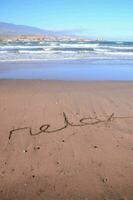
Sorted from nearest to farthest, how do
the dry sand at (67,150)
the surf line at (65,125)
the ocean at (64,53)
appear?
the dry sand at (67,150)
the surf line at (65,125)
the ocean at (64,53)

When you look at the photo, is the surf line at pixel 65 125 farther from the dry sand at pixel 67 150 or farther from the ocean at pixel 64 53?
the ocean at pixel 64 53

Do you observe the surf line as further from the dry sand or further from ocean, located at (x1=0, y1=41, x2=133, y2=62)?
ocean, located at (x1=0, y1=41, x2=133, y2=62)

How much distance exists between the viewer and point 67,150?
5125 mm

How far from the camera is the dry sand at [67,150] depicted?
4066 mm

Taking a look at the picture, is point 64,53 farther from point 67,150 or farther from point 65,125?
point 67,150

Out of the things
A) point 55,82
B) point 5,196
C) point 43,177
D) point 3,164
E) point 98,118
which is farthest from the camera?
point 55,82

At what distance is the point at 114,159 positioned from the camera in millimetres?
4832

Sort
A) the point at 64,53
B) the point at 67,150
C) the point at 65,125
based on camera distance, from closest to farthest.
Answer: the point at 67,150 → the point at 65,125 → the point at 64,53

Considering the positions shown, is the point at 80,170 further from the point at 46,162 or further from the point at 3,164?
the point at 3,164

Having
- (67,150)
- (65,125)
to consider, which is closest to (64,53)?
(65,125)

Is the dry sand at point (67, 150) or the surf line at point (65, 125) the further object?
the surf line at point (65, 125)

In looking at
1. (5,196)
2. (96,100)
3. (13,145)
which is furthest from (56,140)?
(96,100)

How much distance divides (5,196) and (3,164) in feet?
2.66

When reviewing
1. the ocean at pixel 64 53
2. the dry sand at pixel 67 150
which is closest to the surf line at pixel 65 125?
the dry sand at pixel 67 150
